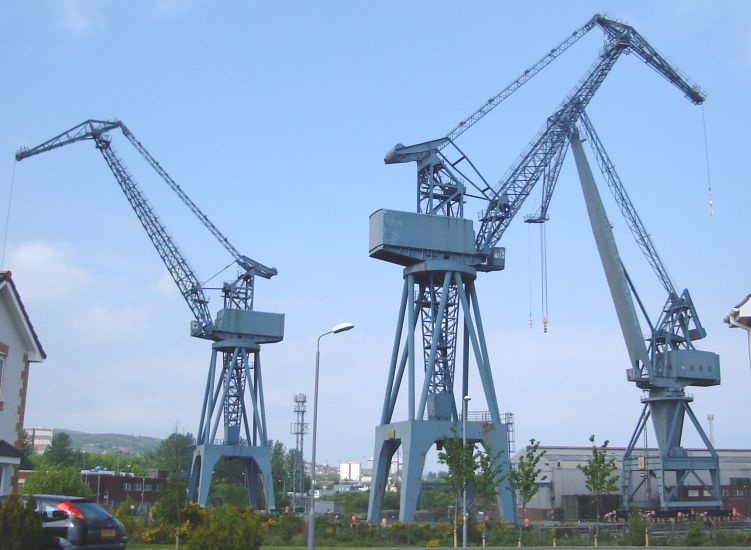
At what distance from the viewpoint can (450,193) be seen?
6150 centimetres

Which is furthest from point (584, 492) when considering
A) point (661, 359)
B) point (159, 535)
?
point (159, 535)

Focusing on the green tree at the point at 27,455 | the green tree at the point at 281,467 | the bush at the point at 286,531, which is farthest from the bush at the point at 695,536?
the green tree at the point at 281,467

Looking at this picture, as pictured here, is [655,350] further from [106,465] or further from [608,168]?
[106,465]

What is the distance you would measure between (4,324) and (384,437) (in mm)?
34702

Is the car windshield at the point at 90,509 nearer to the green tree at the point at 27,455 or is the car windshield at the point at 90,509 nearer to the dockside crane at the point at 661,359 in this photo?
the dockside crane at the point at 661,359

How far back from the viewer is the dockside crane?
251 ft

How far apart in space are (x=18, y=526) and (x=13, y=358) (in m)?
11.3

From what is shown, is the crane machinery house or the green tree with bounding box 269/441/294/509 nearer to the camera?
the crane machinery house

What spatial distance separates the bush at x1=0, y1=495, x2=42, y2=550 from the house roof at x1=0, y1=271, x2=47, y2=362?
34.2 feet

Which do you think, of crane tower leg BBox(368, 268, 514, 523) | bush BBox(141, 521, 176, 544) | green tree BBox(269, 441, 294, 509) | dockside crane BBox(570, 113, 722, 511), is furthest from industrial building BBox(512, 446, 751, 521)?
green tree BBox(269, 441, 294, 509)

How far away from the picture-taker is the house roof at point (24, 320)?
1072 inches

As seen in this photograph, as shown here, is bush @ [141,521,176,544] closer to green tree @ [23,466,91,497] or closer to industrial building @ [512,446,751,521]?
green tree @ [23,466,91,497]

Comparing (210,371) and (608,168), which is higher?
(608,168)

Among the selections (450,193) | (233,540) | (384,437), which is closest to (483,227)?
(450,193)
